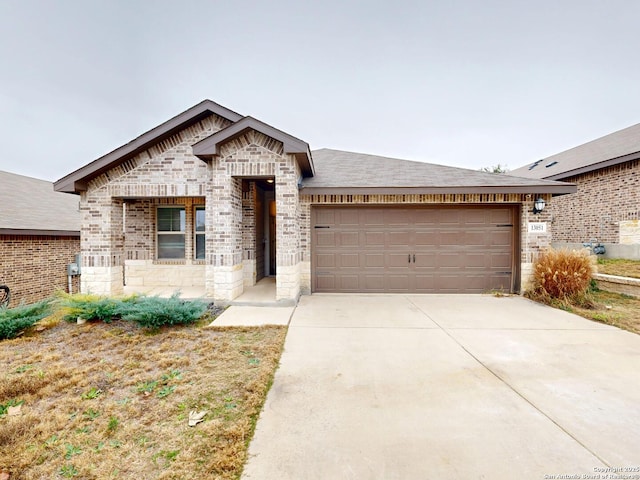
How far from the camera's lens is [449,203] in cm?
774

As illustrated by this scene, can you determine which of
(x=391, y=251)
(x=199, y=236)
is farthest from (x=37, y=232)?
(x=391, y=251)

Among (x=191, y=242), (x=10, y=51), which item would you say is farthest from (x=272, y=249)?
(x=10, y=51)

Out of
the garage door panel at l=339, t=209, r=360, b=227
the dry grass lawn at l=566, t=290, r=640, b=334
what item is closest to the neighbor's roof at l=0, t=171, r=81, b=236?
the garage door panel at l=339, t=209, r=360, b=227

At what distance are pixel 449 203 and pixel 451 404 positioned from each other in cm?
609

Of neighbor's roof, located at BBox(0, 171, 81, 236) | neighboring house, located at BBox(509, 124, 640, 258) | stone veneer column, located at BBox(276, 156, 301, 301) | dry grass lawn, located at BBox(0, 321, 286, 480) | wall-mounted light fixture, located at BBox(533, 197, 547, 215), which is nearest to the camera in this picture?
dry grass lawn, located at BBox(0, 321, 286, 480)

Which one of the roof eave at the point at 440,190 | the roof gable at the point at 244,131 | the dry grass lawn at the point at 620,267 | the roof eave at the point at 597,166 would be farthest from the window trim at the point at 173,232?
the roof eave at the point at 597,166

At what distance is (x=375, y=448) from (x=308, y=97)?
74.7 ft

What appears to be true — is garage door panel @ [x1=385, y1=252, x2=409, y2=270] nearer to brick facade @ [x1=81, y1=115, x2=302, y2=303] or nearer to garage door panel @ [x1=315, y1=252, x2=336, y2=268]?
garage door panel @ [x1=315, y1=252, x2=336, y2=268]

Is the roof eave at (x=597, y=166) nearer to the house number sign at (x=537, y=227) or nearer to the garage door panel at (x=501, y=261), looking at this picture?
the house number sign at (x=537, y=227)

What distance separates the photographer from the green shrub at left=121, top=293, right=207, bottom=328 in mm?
4906

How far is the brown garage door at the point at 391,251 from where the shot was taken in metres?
7.87

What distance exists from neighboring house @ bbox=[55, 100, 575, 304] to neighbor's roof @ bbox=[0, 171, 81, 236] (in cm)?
411

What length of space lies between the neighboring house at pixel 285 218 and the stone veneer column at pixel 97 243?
3 centimetres

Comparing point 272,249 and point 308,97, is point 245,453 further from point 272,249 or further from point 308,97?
point 308,97
